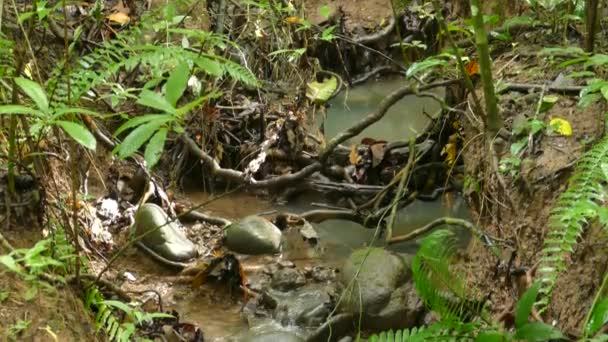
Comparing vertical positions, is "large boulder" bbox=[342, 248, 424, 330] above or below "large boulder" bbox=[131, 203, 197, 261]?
below

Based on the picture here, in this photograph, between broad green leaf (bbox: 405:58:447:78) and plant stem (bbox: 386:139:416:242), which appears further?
plant stem (bbox: 386:139:416:242)

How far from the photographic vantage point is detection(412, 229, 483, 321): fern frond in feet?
9.79

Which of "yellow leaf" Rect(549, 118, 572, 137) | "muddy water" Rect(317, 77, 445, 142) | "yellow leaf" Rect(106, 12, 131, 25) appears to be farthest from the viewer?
"muddy water" Rect(317, 77, 445, 142)

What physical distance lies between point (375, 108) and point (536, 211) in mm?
4262

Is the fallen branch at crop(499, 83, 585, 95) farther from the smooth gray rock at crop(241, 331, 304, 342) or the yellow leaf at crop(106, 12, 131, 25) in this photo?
the yellow leaf at crop(106, 12, 131, 25)

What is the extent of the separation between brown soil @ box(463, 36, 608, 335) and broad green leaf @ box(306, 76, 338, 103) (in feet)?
6.90

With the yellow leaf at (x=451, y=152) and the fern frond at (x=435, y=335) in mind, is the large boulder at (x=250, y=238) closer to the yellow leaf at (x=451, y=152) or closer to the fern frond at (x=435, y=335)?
the yellow leaf at (x=451, y=152)

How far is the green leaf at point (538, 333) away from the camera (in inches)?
101

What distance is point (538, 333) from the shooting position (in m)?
2.57

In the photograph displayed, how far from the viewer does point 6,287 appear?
9.65 ft

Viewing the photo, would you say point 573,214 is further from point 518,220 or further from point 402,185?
point 402,185

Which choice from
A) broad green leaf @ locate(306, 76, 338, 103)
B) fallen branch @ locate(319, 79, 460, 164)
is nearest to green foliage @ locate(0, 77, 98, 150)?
fallen branch @ locate(319, 79, 460, 164)

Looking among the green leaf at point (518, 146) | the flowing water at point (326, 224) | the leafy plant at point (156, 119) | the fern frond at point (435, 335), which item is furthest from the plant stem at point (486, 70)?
the leafy plant at point (156, 119)

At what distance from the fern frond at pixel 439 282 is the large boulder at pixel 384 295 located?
3.63 feet
